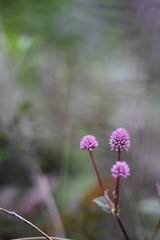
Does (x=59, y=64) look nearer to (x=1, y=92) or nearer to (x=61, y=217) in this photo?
(x=1, y=92)

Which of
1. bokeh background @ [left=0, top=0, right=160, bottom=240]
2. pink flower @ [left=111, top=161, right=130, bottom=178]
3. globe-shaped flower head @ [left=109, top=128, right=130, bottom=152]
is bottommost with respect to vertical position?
pink flower @ [left=111, top=161, right=130, bottom=178]

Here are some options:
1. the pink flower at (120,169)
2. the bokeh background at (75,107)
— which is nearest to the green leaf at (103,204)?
the pink flower at (120,169)

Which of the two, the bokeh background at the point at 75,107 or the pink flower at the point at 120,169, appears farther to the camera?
the bokeh background at the point at 75,107

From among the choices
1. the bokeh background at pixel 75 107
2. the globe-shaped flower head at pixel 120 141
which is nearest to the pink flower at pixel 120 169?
the globe-shaped flower head at pixel 120 141

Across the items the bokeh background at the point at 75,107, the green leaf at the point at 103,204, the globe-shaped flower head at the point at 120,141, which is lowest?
the green leaf at the point at 103,204

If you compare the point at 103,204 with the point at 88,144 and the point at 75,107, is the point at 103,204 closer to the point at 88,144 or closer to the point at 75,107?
the point at 88,144

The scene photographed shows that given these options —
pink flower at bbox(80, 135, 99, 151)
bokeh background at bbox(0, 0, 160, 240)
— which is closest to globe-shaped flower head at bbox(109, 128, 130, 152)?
pink flower at bbox(80, 135, 99, 151)

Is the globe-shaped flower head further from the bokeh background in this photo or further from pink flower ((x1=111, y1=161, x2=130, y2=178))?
the bokeh background

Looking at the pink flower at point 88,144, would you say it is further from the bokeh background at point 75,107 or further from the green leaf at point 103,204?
the bokeh background at point 75,107

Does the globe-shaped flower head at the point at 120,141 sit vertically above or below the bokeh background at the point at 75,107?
below

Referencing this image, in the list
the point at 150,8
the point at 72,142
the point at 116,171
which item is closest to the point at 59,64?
the point at 72,142
